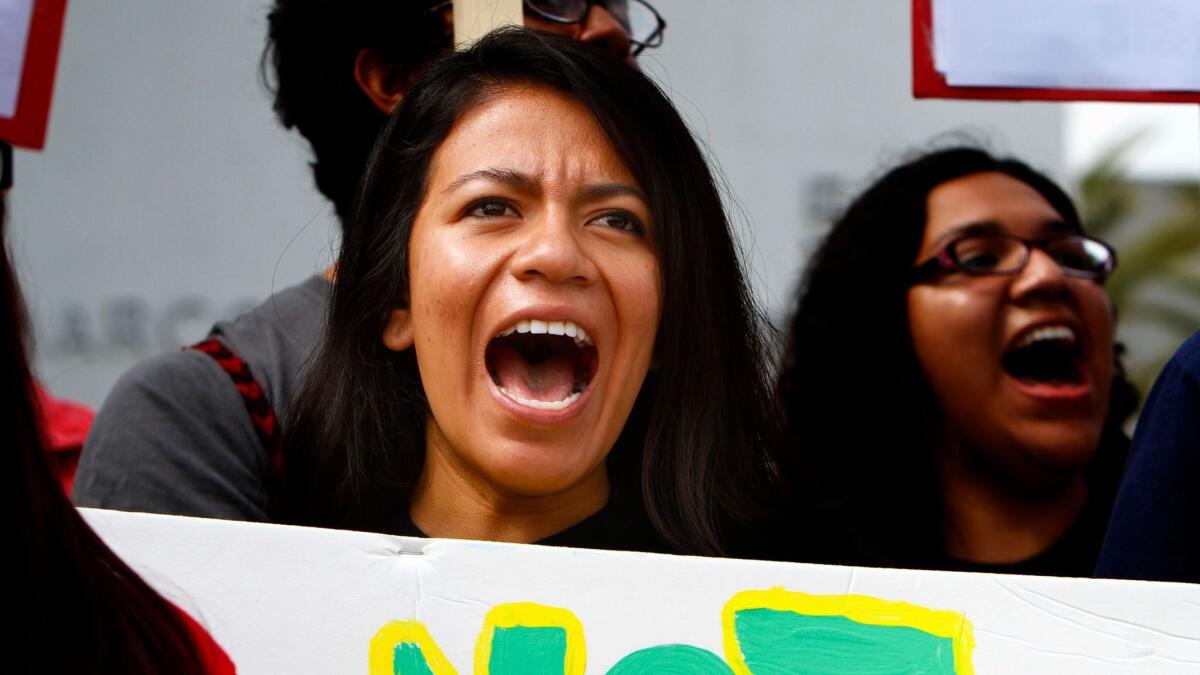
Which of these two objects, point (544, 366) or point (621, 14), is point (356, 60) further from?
point (544, 366)

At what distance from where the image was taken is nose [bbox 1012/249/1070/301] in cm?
217

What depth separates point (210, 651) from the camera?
1275 millimetres

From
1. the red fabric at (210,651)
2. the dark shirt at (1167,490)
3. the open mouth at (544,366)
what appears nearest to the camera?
the red fabric at (210,651)

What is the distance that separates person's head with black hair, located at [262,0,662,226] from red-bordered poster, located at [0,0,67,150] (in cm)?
32

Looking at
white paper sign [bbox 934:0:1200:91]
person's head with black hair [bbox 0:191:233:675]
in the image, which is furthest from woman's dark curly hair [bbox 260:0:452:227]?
person's head with black hair [bbox 0:191:233:675]

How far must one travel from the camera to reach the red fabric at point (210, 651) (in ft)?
4.14

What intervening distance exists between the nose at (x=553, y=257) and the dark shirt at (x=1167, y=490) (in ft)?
2.01

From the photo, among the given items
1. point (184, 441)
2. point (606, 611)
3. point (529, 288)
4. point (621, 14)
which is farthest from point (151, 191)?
point (606, 611)

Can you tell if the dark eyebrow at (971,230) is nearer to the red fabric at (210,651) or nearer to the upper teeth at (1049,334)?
the upper teeth at (1049,334)

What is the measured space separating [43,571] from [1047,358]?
173 centimetres

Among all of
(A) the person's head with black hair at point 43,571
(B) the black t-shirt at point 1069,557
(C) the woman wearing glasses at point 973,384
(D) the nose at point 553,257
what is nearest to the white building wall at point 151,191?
(C) the woman wearing glasses at point 973,384

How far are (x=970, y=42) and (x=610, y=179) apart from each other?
64 centimetres

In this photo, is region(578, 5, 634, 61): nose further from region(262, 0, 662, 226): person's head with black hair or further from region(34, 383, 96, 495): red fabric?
region(34, 383, 96, 495): red fabric

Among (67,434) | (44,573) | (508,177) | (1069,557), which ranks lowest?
(1069,557)
